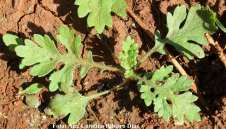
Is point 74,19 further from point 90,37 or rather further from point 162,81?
point 162,81

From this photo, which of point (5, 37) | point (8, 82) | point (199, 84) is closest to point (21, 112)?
point (8, 82)

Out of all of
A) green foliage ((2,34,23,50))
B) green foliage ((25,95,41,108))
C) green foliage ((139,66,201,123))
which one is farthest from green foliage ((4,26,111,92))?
green foliage ((139,66,201,123))

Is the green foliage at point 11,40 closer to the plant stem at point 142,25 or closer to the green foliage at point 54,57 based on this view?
the green foliage at point 54,57

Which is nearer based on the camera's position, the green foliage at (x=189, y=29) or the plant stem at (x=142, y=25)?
the green foliage at (x=189, y=29)

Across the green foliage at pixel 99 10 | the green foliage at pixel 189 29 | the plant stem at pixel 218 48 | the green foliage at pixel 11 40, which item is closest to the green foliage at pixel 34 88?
the green foliage at pixel 11 40

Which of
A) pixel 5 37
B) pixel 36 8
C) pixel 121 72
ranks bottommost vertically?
pixel 121 72

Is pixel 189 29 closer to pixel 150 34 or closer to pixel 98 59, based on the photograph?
pixel 150 34

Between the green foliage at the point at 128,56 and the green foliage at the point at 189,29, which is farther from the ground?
the green foliage at the point at 189,29
